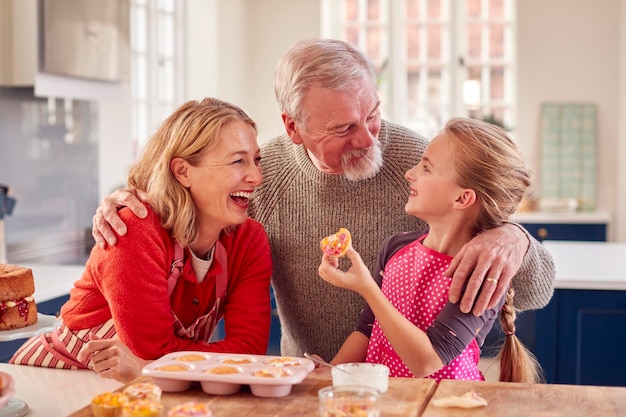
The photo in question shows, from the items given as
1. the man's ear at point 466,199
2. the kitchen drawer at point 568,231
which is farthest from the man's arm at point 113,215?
the kitchen drawer at point 568,231

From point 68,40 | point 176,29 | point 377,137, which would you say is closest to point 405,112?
point 176,29

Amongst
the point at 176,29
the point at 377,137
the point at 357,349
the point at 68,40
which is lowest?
the point at 357,349

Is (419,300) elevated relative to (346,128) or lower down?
lower down

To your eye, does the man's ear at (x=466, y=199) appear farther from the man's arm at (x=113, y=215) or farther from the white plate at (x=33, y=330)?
the white plate at (x=33, y=330)

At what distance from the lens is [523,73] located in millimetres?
6758

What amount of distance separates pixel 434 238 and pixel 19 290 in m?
0.94

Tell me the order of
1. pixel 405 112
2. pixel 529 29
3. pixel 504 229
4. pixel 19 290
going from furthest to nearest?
pixel 405 112, pixel 529 29, pixel 504 229, pixel 19 290

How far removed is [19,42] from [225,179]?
79.4 inches

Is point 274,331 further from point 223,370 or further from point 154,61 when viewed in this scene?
point 223,370

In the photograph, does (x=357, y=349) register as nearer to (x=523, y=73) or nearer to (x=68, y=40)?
(x=68, y=40)

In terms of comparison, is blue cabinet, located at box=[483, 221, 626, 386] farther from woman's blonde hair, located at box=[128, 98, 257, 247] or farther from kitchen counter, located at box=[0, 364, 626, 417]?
kitchen counter, located at box=[0, 364, 626, 417]

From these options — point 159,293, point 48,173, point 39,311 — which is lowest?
point 39,311

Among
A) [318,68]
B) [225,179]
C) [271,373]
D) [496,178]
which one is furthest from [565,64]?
[271,373]

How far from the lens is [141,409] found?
1.31 metres
